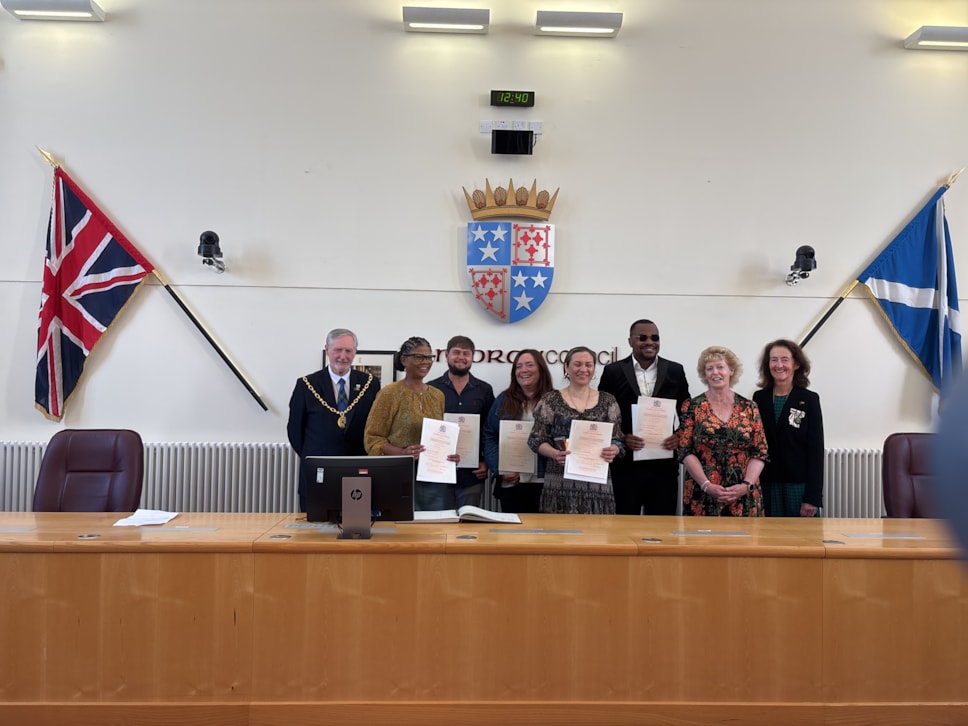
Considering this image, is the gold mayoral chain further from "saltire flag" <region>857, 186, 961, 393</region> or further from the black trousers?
"saltire flag" <region>857, 186, 961, 393</region>

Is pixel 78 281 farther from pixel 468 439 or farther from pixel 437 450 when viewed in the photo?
pixel 437 450

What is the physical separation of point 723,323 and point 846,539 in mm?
2736

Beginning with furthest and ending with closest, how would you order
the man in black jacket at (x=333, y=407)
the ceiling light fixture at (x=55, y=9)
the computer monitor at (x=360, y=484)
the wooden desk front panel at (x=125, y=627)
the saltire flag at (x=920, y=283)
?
the saltire flag at (x=920, y=283), the ceiling light fixture at (x=55, y=9), the man in black jacket at (x=333, y=407), the computer monitor at (x=360, y=484), the wooden desk front panel at (x=125, y=627)

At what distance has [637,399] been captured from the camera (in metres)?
4.53

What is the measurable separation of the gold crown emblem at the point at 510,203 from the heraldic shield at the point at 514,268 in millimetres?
92

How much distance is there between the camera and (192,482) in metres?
5.43

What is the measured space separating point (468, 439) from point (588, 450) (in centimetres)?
90

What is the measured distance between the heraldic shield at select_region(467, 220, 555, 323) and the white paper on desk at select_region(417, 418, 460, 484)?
5.79 ft

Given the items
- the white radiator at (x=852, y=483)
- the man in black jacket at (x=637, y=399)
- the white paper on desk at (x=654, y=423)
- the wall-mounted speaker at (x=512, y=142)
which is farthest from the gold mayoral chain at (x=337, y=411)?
the white radiator at (x=852, y=483)

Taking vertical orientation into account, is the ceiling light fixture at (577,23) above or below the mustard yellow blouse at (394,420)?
above

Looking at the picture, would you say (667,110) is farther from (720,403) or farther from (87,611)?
(87,611)

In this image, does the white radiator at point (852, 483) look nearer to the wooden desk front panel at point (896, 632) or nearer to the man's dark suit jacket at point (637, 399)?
the man's dark suit jacket at point (637, 399)

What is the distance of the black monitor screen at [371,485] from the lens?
311 centimetres

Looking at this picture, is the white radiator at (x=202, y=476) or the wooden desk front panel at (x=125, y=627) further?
the white radiator at (x=202, y=476)
